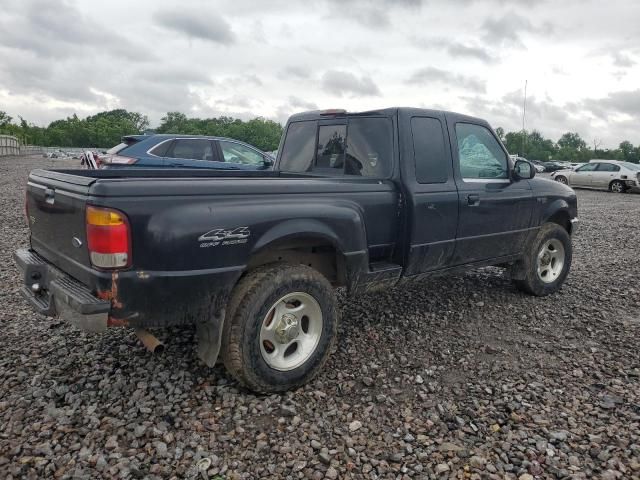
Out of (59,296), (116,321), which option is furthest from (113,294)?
(59,296)

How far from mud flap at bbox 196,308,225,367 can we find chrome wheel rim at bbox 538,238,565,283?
12.4 ft

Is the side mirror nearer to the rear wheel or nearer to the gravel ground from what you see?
the gravel ground

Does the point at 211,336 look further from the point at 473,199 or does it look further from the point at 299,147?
the point at 473,199

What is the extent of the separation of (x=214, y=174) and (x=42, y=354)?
6.15 feet

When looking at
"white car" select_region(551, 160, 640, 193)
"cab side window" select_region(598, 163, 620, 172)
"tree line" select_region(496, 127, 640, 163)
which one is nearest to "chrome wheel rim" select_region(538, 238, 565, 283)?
"white car" select_region(551, 160, 640, 193)

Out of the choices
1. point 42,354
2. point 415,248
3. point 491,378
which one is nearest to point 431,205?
point 415,248

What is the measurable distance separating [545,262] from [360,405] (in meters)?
3.28

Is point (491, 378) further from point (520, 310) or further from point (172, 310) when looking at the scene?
point (172, 310)

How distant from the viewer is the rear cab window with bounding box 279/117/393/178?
13.4 feet

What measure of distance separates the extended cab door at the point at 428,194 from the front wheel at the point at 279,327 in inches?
37.6

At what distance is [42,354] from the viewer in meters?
3.79

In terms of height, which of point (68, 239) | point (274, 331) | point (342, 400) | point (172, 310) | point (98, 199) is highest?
point (98, 199)

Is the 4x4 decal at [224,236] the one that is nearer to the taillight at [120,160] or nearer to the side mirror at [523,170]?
the side mirror at [523,170]

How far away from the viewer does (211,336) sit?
3.09 m
